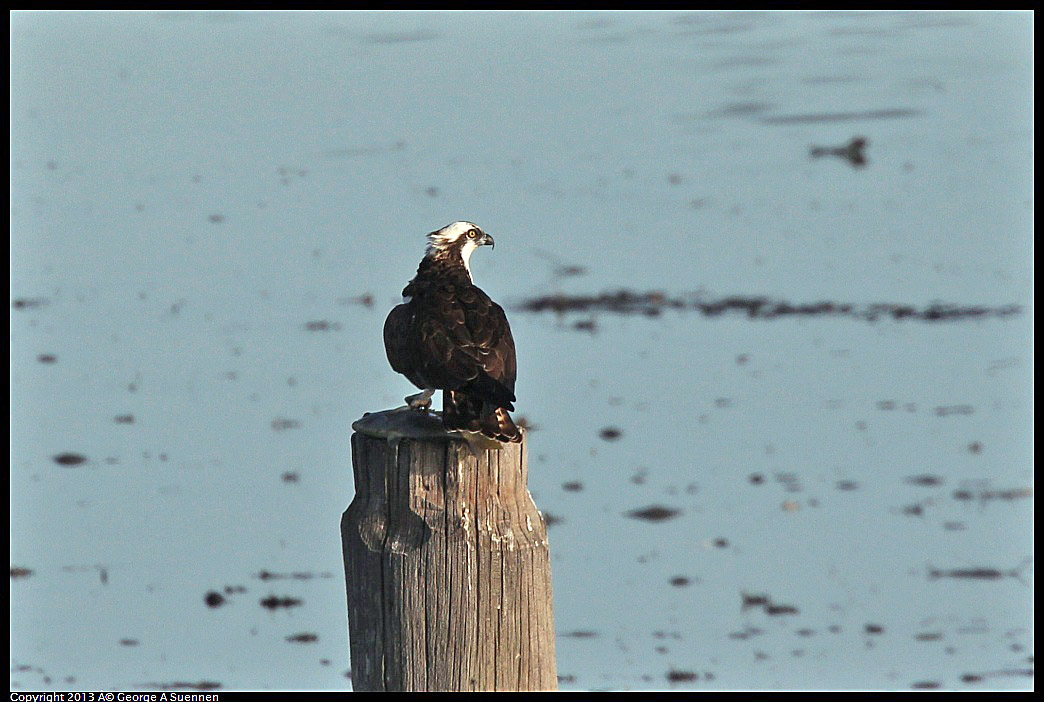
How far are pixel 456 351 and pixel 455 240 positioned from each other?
130cm

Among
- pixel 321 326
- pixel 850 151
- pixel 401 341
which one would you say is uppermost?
pixel 850 151

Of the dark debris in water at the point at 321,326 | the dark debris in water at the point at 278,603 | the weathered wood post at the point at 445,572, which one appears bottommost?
the weathered wood post at the point at 445,572

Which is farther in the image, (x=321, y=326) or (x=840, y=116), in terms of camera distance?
(x=840, y=116)

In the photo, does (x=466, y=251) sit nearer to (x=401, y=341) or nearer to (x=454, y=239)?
(x=454, y=239)

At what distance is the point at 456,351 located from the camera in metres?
5.03

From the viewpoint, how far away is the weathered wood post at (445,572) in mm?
4027

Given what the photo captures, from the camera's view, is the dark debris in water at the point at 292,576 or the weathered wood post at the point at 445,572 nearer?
the weathered wood post at the point at 445,572

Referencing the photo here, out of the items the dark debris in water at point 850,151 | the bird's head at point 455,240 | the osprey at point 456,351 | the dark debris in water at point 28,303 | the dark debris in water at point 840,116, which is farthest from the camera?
the dark debris in water at point 840,116

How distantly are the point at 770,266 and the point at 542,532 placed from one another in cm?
968

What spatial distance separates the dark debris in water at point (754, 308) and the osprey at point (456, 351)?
647cm

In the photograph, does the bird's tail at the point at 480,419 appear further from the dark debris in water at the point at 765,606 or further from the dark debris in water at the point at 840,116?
the dark debris in water at the point at 840,116

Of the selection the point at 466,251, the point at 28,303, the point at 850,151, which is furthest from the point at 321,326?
the point at 850,151

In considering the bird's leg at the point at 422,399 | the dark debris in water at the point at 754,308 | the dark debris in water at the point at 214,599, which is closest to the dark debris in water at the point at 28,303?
Result: the dark debris in water at the point at 754,308

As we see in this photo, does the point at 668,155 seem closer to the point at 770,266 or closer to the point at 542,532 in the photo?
the point at 770,266
